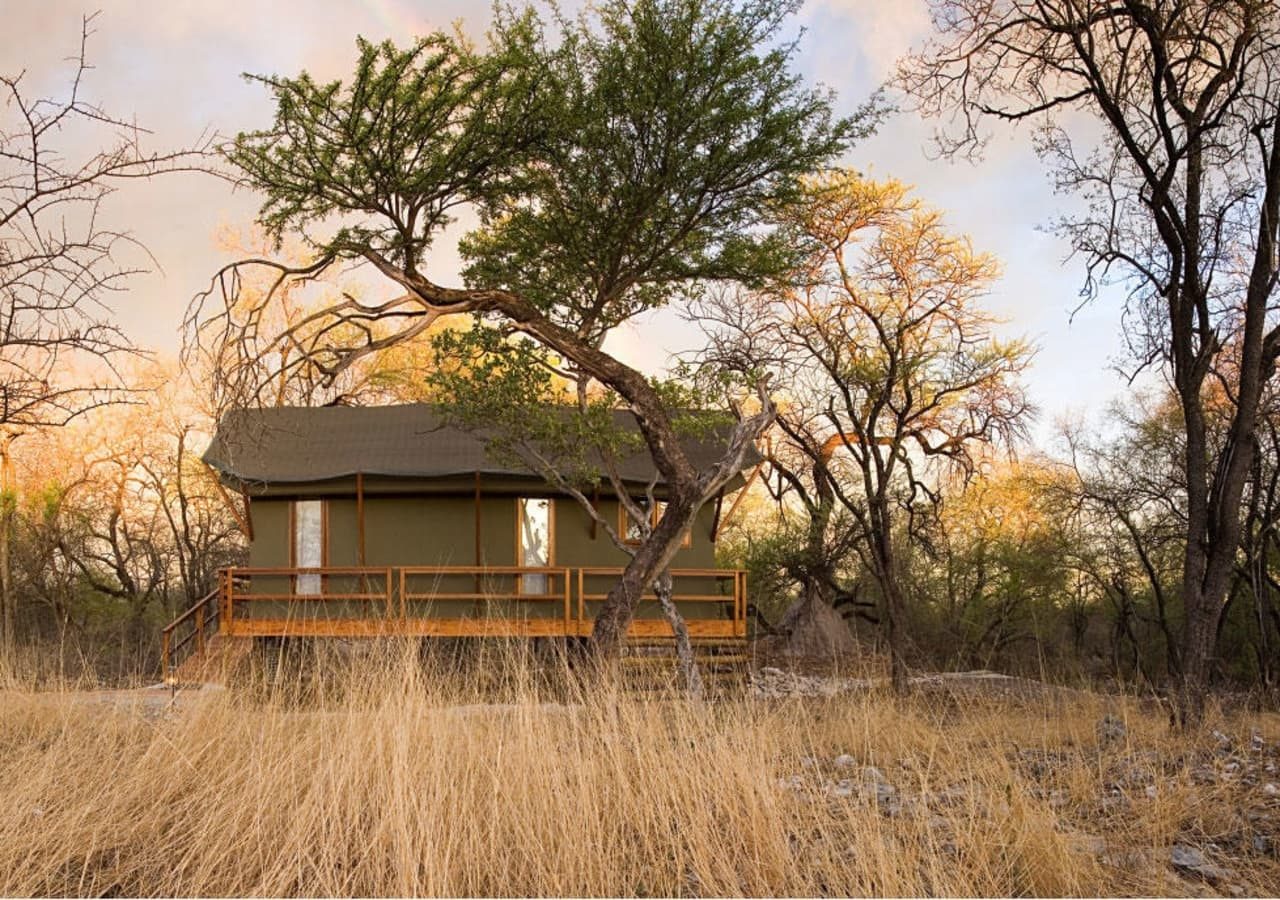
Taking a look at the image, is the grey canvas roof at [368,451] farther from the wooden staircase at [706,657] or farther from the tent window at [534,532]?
the wooden staircase at [706,657]

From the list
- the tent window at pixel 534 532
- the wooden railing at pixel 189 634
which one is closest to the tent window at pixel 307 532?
the wooden railing at pixel 189 634

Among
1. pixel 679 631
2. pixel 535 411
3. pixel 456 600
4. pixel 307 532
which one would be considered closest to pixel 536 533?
pixel 456 600

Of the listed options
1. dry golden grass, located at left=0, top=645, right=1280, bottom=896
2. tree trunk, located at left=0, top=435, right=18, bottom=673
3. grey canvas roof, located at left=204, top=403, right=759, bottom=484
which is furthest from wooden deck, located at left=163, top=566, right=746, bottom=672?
dry golden grass, located at left=0, top=645, right=1280, bottom=896

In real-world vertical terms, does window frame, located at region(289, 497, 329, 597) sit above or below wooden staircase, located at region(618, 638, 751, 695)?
above

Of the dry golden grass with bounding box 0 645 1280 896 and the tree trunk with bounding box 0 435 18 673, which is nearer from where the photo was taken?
the dry golden grass with bounding box 0 645 1280 896

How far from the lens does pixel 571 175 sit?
12.3m

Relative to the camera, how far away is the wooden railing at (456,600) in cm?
1455

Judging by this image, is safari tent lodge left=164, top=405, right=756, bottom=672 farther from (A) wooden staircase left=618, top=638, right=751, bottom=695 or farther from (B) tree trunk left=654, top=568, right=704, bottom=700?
(B) tree trunk left=654, top=568, right=704, bottom=700

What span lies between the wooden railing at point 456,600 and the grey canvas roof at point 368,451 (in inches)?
54.3

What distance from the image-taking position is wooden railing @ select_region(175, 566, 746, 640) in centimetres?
1455

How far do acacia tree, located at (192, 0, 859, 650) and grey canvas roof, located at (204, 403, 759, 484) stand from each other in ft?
9.88

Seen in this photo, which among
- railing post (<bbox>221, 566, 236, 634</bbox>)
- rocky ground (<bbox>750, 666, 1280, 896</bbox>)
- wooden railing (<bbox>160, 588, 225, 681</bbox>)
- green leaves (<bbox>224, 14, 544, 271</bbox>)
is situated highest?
green leaves (<bbox>224, 14, 544, 271</bbox>)

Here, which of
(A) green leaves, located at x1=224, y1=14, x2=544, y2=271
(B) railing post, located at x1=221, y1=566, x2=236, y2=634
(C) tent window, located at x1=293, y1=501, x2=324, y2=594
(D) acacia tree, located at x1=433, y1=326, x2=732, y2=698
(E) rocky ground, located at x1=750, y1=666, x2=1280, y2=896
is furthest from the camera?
(C) tent window, located at x1=293, y1=501, x2=324, y2=594

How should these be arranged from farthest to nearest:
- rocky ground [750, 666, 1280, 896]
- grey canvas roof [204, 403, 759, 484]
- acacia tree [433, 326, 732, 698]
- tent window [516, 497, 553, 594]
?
tent window [516, 497, 553, 594]
grey canvas roof [204, 403, 759, 484]
acacia tree [433, 326, 732, 698]
rocky ground [750, 666, 1280, 896]
